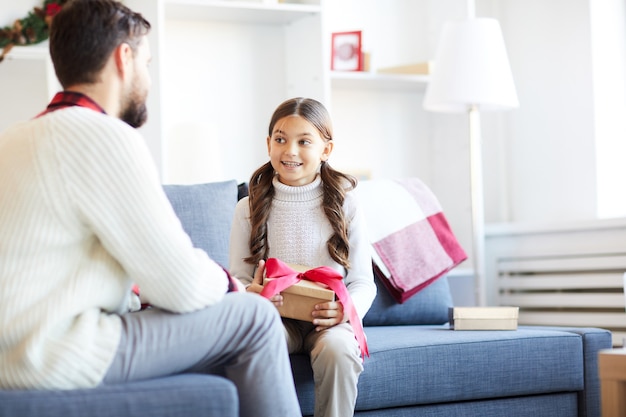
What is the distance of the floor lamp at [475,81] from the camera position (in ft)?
11.7

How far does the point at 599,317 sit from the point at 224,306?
2184 millimetres

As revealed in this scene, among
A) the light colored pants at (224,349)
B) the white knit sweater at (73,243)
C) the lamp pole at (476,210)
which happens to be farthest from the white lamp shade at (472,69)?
the white knit sweater at (73,243)

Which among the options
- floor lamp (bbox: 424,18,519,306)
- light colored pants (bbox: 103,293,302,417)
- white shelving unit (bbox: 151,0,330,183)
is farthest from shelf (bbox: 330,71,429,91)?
light colored pants (bbox: 103,293,302,417)

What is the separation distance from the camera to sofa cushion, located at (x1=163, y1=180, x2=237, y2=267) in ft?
8.35

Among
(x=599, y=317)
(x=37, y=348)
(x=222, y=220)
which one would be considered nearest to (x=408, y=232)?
(x=222, y=220)

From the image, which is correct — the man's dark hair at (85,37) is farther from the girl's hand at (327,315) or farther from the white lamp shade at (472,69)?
the white lamp shade at (472,69)

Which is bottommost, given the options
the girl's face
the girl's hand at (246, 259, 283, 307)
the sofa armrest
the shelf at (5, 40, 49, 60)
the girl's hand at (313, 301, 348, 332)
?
the sofa armrest

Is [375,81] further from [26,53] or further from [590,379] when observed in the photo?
[590,379]

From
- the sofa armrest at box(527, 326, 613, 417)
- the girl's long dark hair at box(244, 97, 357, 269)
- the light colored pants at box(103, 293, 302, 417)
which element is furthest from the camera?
the sofa armrest at box(527, 326, 613, 417)

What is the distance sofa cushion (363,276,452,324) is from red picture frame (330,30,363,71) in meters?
1.24

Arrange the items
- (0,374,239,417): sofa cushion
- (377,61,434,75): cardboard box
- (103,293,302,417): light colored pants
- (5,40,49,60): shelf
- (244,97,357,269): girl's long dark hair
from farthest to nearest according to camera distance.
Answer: (377,61,434,75): cardboard box
(5,40,49,60): shelf
(244,97,357,269): girl's long dark hair
(103,293,302,417): light colored pants
(0,374,239,417): sofa cushion

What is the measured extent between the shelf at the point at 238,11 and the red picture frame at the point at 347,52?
0.61 ft

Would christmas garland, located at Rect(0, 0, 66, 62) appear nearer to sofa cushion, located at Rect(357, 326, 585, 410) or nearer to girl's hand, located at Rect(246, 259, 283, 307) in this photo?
girl's hand, located at Rect(246, 259, 283, 307)

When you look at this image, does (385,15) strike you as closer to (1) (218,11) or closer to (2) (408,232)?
(1) (218,11)
